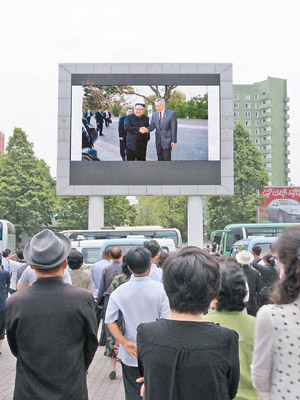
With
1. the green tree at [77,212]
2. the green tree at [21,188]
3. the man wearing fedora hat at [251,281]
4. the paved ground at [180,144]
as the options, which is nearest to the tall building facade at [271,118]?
the green tree at [77,212]

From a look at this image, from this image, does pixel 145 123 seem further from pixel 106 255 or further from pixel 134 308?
pixel 134 308

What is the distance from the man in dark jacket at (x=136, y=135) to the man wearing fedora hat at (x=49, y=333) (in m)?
24.9

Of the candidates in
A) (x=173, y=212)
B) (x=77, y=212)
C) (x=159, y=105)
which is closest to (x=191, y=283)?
(x=159, y=105)

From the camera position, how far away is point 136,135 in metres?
28.2

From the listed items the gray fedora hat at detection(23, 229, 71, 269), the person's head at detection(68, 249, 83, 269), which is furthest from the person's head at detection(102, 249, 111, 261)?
the gray fedora hat at detection(23, 229, 71, 269)

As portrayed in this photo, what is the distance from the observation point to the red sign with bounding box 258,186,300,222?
52.6 metres

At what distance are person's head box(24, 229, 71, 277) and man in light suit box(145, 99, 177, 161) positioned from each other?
81.2 feet

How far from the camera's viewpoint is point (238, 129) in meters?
51.2

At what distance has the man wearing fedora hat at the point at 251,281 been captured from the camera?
8.03m

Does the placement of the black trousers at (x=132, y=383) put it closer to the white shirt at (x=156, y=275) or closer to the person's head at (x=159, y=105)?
the white shirt at (x=156, y=275)

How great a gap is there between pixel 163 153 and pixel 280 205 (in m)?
29.0

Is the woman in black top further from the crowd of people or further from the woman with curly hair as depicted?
the woman with curly hair

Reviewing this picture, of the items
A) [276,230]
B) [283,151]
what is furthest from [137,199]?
[276,230]

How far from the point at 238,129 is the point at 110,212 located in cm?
1511
